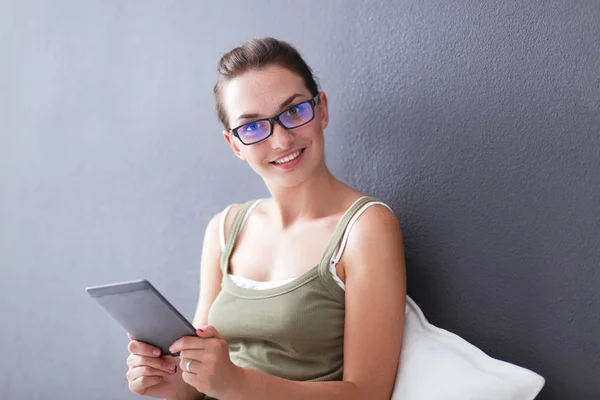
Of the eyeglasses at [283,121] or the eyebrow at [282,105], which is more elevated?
the eyebrow at [282,105]

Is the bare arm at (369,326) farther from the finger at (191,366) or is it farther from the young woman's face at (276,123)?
the young woman's face at (276,123)

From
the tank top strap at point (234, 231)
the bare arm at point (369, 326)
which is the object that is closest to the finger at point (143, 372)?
the bare arm at point (369, 326)

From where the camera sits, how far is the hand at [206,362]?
1.41 meters

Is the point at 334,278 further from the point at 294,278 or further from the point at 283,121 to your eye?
the point at 283,121

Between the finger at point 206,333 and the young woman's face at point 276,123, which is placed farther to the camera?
the young woman's face at point 276,123

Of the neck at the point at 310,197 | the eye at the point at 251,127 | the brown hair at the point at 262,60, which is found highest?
the brown hair at the point at 262,60

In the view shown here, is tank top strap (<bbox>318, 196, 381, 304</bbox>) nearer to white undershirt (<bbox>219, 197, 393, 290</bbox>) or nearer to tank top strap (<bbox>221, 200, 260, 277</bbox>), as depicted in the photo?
white undershirt (<bbox>219, 197, 393, 290</bbox>)

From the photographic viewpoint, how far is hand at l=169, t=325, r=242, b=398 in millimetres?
1413

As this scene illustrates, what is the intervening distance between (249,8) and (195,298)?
803mm

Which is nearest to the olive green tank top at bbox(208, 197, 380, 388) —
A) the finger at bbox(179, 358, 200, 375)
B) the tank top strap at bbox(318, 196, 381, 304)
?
the tank top strap at bbox(318, 196, 381, 304)

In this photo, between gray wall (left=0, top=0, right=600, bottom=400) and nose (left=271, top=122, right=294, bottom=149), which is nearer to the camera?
gray wall (left=0, top=0, right=600, bottom=400)

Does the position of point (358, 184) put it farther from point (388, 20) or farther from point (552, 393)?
point (552, 393)

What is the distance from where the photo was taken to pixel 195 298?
A: 2.17 metres

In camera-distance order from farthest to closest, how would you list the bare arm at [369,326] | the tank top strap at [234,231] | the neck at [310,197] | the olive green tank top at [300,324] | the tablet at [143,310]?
the tank top strap at [234,231], the neck at [310,197], the olive green tank top at [300,324], the bare arm at [369,326], the tablet at [143,310]
